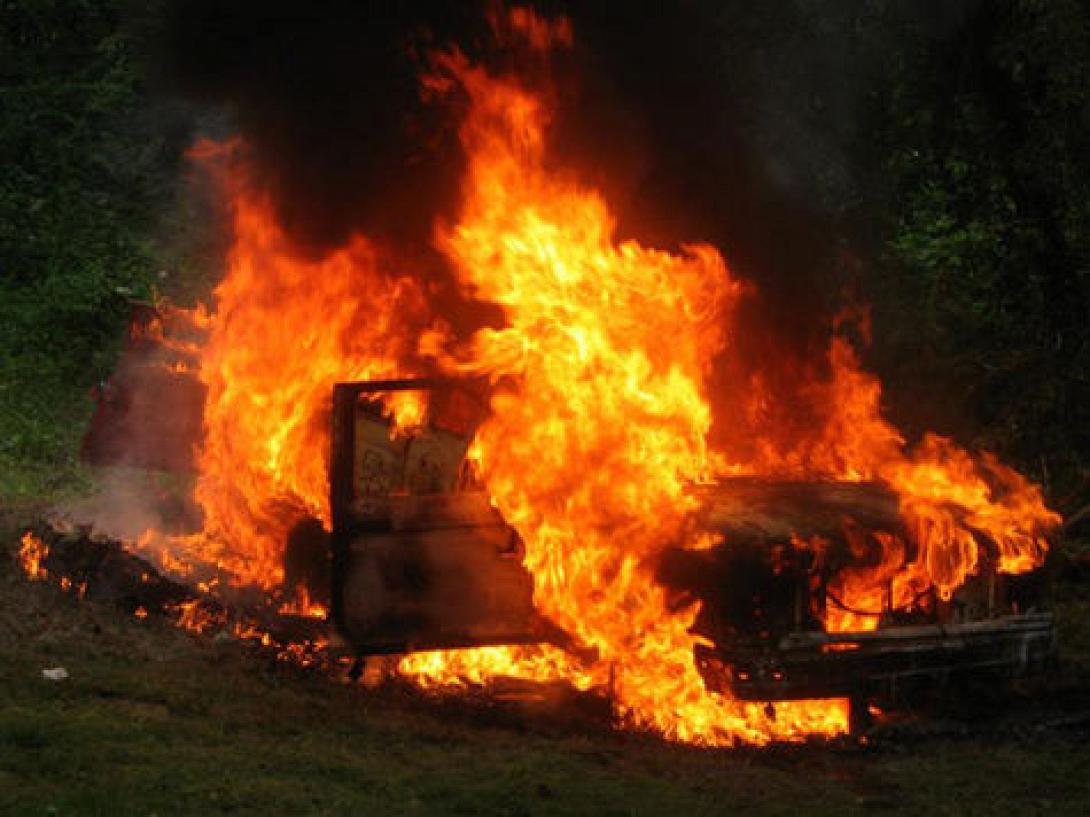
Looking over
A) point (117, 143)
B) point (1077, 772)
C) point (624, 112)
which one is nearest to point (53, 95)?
point (117, 143)

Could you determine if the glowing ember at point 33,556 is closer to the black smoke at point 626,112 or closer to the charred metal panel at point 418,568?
the charred metal panel at point 418,568

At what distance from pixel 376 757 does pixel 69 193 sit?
17.1 metres

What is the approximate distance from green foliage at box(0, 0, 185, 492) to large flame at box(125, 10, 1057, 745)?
24.5 feet

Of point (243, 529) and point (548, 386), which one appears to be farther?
point (243, 529)

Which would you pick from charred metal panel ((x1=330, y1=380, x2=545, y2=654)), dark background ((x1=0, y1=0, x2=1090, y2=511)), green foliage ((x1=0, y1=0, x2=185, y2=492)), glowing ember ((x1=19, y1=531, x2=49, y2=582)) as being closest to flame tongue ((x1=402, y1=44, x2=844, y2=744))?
charred metal panel ((x1=330, y1=380, x2=545, y2=654))

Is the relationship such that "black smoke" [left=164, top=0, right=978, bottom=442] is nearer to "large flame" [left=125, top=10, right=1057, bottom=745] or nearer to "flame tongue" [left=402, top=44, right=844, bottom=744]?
"large flame" [left=125, top=10, right=1057, bottom=745]

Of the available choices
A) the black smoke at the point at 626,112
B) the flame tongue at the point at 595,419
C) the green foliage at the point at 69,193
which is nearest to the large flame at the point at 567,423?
the flame tongue at the point at 595,419

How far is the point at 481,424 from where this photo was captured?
8867 millimetres

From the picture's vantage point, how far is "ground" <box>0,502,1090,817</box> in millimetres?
6332

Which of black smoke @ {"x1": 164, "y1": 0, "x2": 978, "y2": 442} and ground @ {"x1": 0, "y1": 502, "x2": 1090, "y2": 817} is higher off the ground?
black smoke @ {"x1": 164, "y1": 0, "x2": 978, "y2": 442}

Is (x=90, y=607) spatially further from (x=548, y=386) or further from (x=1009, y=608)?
(x=1009, y=608)

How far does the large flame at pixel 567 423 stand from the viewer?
8.38 meters

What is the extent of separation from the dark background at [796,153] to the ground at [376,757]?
16.1ft

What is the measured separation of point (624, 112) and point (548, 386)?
15.0 ft
